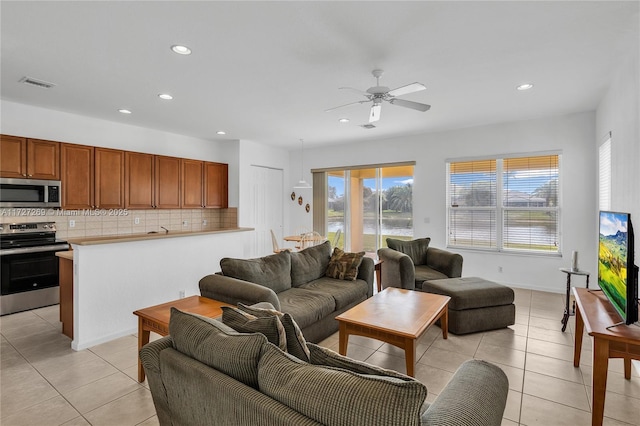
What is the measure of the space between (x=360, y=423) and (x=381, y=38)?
257cm

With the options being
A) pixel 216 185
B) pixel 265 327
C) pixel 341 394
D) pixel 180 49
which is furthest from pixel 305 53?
pixel 216 185

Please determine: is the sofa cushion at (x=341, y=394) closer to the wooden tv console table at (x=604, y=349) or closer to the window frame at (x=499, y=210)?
the wooden tv console table at (x=604, y=349)

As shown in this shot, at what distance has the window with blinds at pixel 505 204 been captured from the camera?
16.4 ft

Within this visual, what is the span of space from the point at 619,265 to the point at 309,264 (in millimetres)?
2744

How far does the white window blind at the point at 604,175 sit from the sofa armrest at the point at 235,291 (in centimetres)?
399

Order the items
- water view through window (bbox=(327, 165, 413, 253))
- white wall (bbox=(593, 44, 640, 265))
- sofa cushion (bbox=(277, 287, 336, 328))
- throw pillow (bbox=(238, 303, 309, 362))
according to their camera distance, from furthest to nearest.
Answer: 1. water view through window (bbox=(327, 165, 413, 253))
2. sofa cushion (bbox=(277, 287, 336, 328))
3. white wall (bbox=(593, 44, 640, 265))
4. throw pillow (bbox=(238, 303, 309, 362))

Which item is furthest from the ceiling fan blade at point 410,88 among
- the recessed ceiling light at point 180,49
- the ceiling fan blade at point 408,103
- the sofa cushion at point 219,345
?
the sofa cushion at point 219,345

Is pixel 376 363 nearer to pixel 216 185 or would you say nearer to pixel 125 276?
pixel 125 276

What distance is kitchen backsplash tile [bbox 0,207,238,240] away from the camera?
4527 mm

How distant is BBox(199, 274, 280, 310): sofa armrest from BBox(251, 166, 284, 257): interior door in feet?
12.5

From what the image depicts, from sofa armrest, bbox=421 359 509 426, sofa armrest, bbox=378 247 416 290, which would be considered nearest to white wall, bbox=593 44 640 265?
sofa armrest, bbox=378 247 416 290

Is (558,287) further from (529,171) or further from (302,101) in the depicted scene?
(302,101)

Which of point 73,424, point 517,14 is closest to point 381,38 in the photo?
point 517,14

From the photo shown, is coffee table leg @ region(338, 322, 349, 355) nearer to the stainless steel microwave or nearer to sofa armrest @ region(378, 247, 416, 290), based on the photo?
sofa armrest @ region(378, 247, 416, 290)
